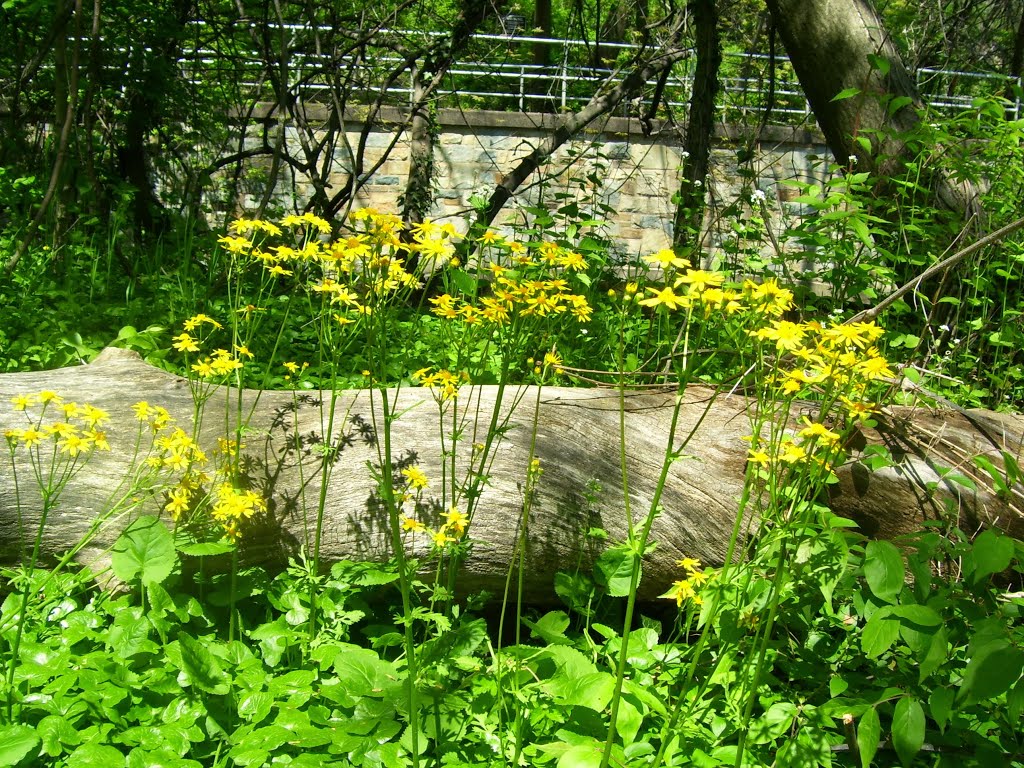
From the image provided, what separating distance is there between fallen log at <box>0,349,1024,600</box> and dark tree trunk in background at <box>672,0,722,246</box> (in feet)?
7.55

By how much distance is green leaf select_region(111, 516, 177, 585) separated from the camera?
1.86 m

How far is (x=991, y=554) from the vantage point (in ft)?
5.01

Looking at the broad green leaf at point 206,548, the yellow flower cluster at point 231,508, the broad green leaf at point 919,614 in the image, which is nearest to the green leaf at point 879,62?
the broad green leaf at point 919,614

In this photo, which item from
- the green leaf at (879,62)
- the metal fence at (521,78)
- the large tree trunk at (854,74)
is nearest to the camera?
the green leaf at (879,62)

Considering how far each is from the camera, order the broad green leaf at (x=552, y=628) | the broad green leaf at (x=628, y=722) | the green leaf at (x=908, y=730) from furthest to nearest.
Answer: the broad green leaf at (x=552, y=628) < the broad green leaf at (x=628, y=722) < the green leaf at (x=908, y=730)

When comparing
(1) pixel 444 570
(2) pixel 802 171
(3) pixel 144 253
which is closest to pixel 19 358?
(3) pixel 144 253

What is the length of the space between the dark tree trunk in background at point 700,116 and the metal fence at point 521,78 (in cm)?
36

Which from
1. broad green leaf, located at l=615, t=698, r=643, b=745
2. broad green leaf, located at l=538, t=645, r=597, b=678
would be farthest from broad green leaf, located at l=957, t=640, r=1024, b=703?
broad green leaf, located at l=538, t=645, r=597, b=678

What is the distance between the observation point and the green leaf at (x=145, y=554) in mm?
1855

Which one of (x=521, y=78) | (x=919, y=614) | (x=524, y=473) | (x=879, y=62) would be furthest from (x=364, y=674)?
(x=521, y=78)

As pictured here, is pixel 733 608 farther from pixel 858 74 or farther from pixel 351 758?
pixel 858 74

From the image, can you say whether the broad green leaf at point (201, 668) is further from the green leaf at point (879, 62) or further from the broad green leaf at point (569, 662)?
the green leaf at point (879, 62)

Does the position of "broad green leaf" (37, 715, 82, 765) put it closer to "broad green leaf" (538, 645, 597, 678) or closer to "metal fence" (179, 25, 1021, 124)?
"broad green leaf" (538, 645, 597, 678)

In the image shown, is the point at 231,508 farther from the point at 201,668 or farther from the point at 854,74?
the point at 854,74
